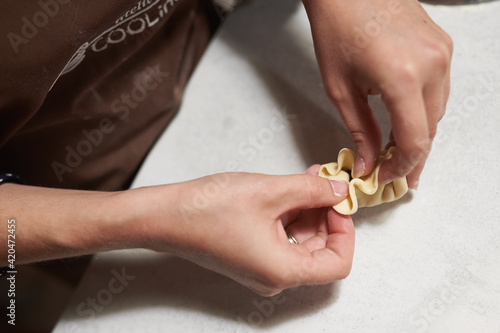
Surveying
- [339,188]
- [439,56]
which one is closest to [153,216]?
[339,188]

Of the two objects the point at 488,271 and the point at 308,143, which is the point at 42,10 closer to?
the point at 308,143

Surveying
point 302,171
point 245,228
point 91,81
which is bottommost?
point 302,171

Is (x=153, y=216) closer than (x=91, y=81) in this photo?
Yes

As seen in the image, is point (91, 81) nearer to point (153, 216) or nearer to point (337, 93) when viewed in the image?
point (153, 216)

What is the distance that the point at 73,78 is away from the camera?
2.27 feet

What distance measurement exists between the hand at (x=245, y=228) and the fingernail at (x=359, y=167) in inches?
2.8

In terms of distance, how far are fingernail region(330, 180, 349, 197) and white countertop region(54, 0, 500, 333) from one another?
3.5 inches

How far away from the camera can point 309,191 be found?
568 mm

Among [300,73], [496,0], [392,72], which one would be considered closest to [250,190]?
[392,72]

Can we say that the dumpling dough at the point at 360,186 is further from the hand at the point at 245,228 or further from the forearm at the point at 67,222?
the forearm at the point at 67,222

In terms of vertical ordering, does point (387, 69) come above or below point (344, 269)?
above

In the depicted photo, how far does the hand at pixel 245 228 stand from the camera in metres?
0.54

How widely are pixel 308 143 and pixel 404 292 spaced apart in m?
0.28

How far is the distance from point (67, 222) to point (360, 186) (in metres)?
0.41
